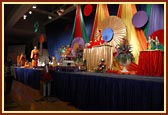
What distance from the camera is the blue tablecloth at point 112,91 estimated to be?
1826mm

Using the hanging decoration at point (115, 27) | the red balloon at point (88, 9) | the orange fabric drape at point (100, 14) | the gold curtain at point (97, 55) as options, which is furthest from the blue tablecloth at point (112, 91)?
the red balloon at point (88, 9)

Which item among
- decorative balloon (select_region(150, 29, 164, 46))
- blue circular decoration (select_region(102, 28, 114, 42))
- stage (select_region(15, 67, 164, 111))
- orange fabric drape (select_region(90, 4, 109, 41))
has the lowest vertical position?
stage (select_region(15, 67, 164, 111))

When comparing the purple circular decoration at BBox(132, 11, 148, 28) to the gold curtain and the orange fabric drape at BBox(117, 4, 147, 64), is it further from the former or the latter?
the gold curtain

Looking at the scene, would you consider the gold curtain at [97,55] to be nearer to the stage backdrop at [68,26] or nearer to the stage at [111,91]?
the stage backdrop at [68,26]

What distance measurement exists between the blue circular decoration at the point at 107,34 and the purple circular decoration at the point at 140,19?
2.38 ft

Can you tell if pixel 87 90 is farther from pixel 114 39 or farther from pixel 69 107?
pixel 114 39

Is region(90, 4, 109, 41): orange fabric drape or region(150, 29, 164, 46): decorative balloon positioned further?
region(90, 4, 109, 41): orange fabric drape

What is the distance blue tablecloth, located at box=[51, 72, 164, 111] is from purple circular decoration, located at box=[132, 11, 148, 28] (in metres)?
1.77

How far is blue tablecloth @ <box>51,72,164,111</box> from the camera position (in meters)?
1.83

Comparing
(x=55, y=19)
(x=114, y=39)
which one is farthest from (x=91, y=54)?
(x=55, y=19)

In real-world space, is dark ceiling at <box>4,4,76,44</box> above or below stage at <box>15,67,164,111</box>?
above

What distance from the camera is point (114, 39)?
14.9 ft

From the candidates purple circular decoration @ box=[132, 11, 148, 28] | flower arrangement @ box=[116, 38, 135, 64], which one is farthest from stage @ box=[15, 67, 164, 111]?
purple circular decoration @ box=[132, 11, 148, 28]

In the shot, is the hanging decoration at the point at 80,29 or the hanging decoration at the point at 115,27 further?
the hanging decoration at the point at 80,29
